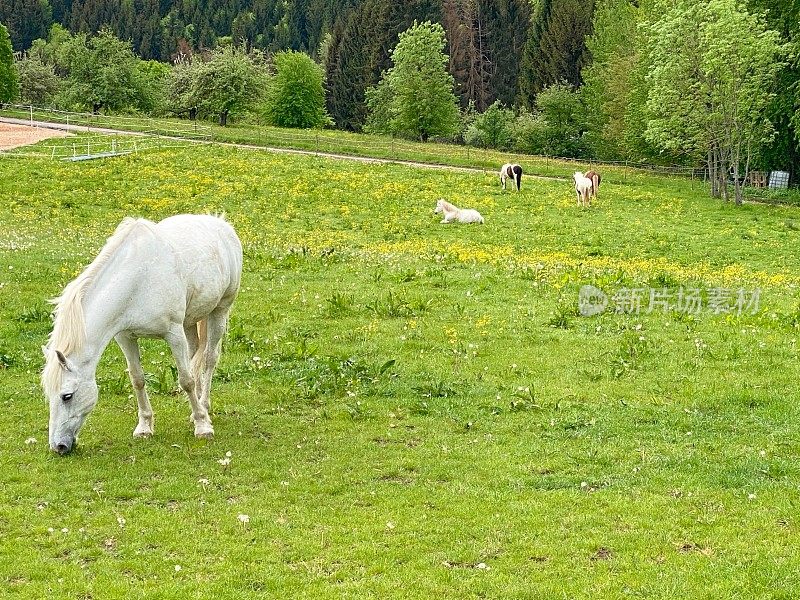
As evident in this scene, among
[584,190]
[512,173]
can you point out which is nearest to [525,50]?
[512,173]

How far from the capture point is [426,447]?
10.0 m

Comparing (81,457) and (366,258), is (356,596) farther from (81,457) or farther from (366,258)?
(366,258)

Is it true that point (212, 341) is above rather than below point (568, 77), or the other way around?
below

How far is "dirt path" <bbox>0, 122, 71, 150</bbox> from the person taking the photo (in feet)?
160

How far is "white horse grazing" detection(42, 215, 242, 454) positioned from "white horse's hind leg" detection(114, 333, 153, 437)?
12mm

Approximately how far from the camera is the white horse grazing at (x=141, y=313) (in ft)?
30.3

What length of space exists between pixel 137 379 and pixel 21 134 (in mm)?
49304

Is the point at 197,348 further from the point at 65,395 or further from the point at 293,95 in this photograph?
the point at 293,95

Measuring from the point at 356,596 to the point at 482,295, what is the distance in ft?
38.8

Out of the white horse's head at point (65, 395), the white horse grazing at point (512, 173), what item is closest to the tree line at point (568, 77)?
the white horse grazing at point (512, 173)

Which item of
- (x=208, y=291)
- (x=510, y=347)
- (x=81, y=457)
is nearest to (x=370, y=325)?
(x=510, y=347)

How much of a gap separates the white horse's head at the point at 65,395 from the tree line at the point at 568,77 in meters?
36.3

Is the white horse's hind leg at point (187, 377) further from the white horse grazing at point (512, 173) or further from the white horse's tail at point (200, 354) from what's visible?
the white horse grazing at point (512, 173)

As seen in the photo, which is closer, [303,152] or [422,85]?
[303,152]
